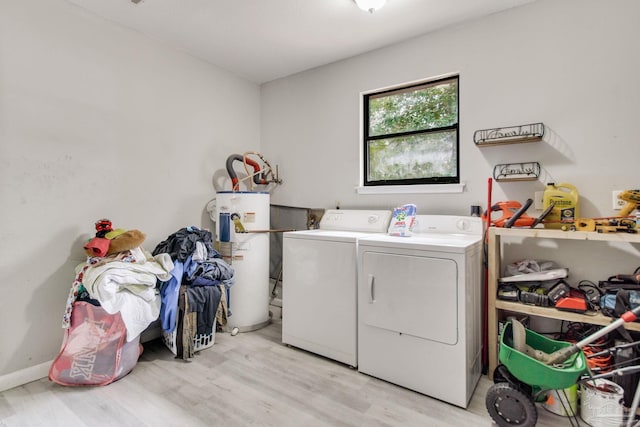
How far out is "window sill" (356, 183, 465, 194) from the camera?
2.45 meters

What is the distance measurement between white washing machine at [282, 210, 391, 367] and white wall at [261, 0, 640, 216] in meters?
0.78

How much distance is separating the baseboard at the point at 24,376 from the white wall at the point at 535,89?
257 cm

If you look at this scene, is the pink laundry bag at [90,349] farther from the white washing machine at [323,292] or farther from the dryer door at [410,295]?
the dryer door at [410,295]

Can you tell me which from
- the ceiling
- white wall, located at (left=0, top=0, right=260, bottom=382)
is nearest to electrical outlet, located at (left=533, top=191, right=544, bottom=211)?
the ceiling

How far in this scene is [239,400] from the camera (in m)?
1.82

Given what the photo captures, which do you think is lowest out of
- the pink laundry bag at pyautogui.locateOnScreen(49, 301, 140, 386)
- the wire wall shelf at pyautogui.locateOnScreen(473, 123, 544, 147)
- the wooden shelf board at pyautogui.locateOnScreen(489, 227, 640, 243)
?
the pink laundry bag at pyautogui.locateOnScreen(49, 301, 140, 386)

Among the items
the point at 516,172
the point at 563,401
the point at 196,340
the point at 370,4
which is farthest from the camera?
the point at 196,340

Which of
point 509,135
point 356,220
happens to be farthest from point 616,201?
point 356,220

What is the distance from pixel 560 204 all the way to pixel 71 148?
332 cm

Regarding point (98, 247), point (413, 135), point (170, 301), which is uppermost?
point (413, 135)

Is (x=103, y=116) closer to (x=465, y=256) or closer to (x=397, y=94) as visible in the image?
(x=397, y=94)

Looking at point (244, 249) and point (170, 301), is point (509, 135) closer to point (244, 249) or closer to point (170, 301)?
point (244, 249)

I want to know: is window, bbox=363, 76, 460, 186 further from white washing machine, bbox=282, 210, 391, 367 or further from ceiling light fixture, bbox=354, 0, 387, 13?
ceiling light fixture, bbox=354, 0, 387, 13

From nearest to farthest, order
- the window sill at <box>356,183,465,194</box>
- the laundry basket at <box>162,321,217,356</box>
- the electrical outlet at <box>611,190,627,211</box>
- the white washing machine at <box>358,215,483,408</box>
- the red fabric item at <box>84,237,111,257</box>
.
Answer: the white washing machine at <box>358,215,483,408</box> < the electrical outlet at <box>611,190,627,211</box> < the red fabric item at <box>84,237,111,257</box> < the laundry basket at <box>162,321,217,356</box> < the window sill at <box>356,183,465,194</box>
